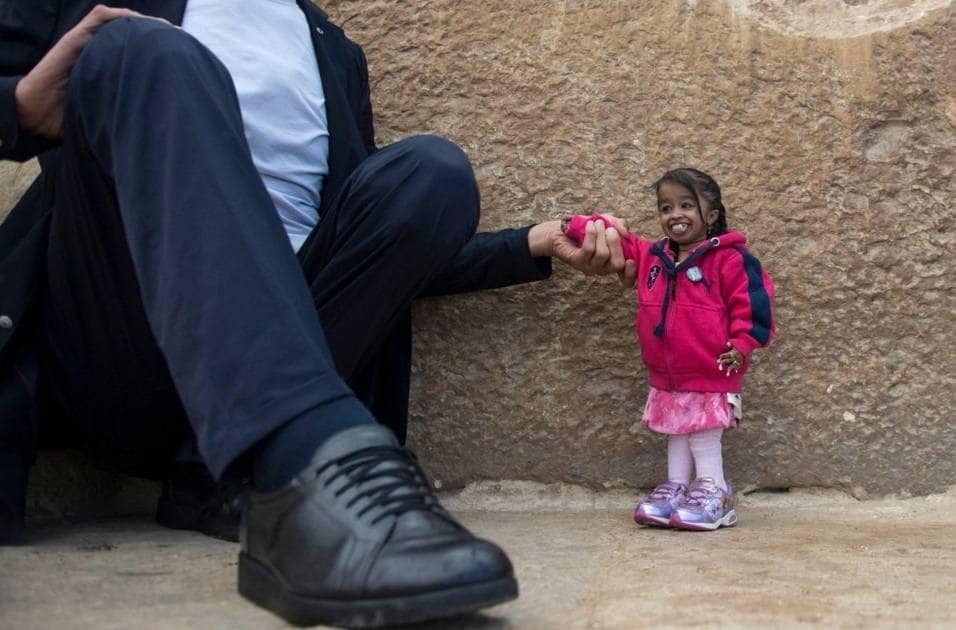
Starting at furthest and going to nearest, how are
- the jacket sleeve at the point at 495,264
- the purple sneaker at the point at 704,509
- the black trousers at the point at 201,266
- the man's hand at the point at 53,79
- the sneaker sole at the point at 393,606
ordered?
1. the jacket sleeve at the point at 495,264
2. the purple sneaker at the point at 704,509
3. the man's hand at the point at 53,79
4. the black trousers at the point at 201,266
5. the sneaker sole at the point at 393,606

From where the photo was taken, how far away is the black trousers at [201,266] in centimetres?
112

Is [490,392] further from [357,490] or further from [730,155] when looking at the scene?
[357,490]

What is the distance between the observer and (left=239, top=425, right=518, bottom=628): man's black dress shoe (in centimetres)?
102

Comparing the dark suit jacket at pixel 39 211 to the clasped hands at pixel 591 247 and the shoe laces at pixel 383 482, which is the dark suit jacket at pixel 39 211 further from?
the shoe laces at pixel 383 482

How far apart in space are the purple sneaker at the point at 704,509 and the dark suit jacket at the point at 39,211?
0.41 metres

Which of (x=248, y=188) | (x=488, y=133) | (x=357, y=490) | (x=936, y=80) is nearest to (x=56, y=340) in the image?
(x=248, y=188)

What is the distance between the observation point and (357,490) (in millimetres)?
1090

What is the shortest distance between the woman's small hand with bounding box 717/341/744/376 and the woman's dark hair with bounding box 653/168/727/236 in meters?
0.21

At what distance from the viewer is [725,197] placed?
1974 millimetres

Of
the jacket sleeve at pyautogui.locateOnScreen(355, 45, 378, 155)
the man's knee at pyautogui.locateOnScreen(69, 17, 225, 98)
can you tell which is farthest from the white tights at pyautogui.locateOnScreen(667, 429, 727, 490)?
the man's knee at pyautogui.locateOnScreen(69, 17, 225, 98)

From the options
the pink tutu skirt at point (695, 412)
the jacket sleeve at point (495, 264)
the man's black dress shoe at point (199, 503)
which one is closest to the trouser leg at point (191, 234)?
the man's black dress shoe at point (199, 503)

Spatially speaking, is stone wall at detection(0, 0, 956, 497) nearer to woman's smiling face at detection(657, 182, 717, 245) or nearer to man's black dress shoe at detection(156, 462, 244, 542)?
woman's smiling face at detection(657, 182, 717, 245)

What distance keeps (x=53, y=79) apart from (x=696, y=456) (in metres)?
1.07

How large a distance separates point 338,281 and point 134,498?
23.0 inches
